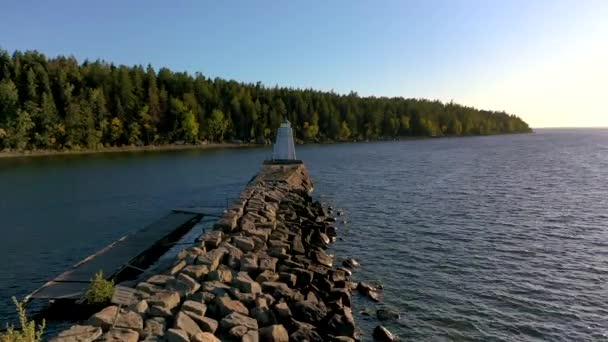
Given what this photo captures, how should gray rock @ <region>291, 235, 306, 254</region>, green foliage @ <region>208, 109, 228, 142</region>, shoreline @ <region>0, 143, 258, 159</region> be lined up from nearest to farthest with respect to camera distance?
gray rock @ <region>291, 235, 306, 254</region>
shoreline @ <region>0, 143, 258, 159</region>
green foliage @ <region>208, 109, 228, 142</region>

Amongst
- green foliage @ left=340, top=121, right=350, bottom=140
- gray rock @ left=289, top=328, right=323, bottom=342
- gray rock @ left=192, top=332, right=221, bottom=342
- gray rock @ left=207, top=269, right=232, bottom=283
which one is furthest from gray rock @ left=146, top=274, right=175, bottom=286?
green foliage @ left=340, top=121, right=350, bottom=140

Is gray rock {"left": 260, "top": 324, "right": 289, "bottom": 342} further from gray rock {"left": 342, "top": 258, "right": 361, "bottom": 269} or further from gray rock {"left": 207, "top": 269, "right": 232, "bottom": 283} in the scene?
gray rock {"left": 342, "top": 258, "right": 361, "bottom": 269}

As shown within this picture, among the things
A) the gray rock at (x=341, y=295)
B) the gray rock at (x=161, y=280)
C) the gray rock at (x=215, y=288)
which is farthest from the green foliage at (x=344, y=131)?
the gray rock at (x=161, y=280)

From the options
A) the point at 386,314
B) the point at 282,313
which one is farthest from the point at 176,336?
the point at 386,314

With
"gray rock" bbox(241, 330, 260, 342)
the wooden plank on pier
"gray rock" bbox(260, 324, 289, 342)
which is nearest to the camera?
"gray rock" bbox(241, 330, 260, 342)

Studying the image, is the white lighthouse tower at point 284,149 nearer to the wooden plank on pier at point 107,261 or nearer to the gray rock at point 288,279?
the wooden plank on pier at point 107,261

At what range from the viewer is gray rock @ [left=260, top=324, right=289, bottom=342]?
395 inches

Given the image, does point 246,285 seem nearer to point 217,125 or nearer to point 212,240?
point 212,240

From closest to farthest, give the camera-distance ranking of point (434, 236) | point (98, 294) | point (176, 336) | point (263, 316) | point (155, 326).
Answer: point (176, 336), point (155, 326), point (263, 316), point (98, 294), point (434, 236)

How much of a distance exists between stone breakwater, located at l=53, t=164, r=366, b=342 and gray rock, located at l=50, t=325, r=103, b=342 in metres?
0.02

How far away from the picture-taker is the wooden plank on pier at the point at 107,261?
14.6 meters

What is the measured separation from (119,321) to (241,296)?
3289 mm

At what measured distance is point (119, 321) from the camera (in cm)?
909

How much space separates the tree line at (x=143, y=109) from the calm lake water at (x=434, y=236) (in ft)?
143
